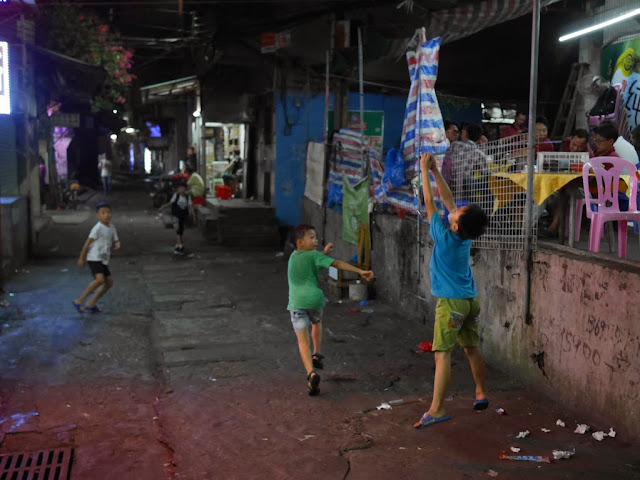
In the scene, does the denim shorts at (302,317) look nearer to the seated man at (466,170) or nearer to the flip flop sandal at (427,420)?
the flip flop sandal at (427,420)

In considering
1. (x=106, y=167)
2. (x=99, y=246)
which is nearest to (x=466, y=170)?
(x=99, y=246)

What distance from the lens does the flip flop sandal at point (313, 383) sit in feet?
18.6

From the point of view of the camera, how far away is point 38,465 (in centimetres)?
444

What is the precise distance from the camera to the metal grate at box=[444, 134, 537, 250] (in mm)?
6340

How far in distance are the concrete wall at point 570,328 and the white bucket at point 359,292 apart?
3080 mm

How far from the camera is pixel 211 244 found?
15.7 metres

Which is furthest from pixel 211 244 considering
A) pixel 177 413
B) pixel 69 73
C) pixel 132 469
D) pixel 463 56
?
pixel 132 469

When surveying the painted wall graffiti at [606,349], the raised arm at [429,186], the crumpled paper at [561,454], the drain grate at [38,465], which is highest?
the raised arm at [429,186]

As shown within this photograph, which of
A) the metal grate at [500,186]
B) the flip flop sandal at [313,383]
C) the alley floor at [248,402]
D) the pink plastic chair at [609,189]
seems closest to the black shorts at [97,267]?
the alley floor at [248,402]

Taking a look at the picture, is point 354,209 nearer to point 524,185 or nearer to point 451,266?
point 524,185

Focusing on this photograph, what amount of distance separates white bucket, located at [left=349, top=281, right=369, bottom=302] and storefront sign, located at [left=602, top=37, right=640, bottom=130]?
17.0 ft

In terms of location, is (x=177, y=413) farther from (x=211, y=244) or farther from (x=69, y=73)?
(x=69, y=73)

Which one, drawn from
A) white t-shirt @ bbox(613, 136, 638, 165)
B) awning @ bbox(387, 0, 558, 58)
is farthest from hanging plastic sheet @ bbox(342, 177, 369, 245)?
white t-shirt @ bbox(613, 136, 638, 165)

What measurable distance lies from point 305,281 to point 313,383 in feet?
3.20
